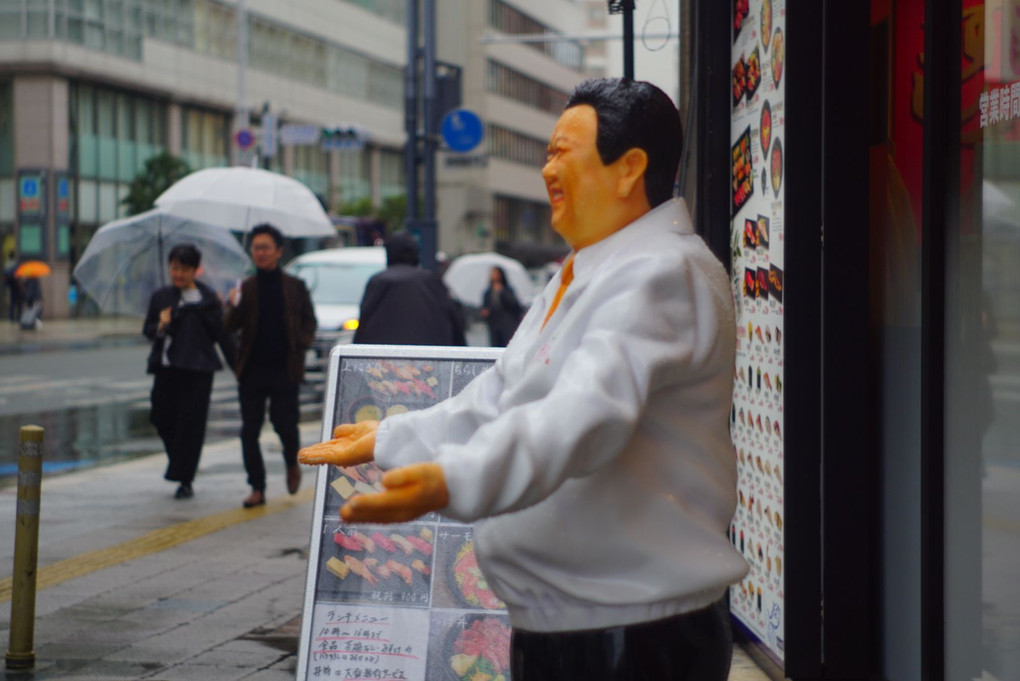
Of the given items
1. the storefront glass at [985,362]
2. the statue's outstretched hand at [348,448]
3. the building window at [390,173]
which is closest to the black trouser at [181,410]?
the storefront glass at [985,362]

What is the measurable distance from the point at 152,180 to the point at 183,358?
35.7 meters

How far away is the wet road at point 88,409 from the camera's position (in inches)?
534

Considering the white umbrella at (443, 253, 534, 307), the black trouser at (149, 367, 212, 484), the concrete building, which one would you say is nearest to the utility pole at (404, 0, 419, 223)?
the concrete building

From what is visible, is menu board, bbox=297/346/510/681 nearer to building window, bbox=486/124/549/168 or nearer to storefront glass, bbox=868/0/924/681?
storefront glass, bbox=868/0/924/681

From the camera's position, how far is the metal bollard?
5.60m

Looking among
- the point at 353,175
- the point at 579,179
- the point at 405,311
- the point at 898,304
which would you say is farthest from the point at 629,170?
the point at 353,175

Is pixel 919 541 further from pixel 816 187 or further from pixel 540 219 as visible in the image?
pixel 540 219

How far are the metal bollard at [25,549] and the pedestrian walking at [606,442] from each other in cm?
333

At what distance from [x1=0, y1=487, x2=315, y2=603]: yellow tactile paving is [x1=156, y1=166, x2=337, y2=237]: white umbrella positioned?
9.04ft

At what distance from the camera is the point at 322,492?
4.91 metres

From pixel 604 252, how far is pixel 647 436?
31cm

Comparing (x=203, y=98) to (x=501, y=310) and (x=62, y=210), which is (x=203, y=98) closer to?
(x=62, y=210)

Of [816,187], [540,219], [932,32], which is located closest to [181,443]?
[816,187]

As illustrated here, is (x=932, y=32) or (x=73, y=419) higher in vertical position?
(x=932, y=32)
